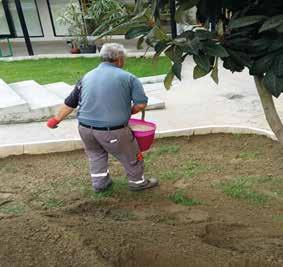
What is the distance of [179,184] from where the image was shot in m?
4.81

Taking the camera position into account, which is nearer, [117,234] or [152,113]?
[117,234]

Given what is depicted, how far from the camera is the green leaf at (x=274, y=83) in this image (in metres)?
1.78

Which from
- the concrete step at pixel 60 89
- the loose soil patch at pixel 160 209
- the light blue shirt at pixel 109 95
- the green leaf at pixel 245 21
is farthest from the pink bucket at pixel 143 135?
the concrete step at pixel 60 89

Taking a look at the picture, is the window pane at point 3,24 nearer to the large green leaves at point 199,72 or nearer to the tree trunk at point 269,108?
the tree trunk at point 269,108

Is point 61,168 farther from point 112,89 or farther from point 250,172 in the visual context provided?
point 250,172

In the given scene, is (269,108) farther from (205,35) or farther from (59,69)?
(59,69)

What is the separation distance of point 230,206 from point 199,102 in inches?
144

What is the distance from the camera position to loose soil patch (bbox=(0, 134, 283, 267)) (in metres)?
3.26

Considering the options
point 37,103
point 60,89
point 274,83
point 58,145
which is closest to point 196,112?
point 58,145

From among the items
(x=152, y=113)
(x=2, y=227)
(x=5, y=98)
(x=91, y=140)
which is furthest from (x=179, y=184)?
(x=5, y=98)

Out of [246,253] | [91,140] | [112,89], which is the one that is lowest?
[246,253]

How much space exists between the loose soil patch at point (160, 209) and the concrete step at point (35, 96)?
64.8 inches

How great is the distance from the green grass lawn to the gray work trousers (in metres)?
5.17

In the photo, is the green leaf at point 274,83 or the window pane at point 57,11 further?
the window pane at point 57,11
